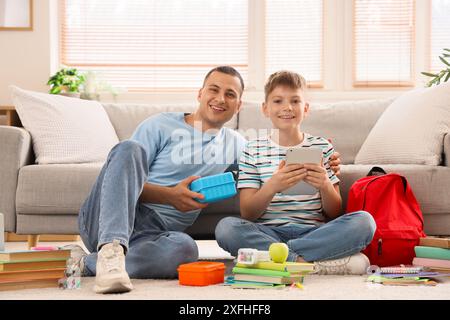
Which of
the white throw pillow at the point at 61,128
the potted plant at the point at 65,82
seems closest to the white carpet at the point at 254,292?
the white throw pillow at the point at 61,128

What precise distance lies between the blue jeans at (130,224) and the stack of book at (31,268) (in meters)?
0.15

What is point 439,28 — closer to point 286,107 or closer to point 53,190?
point 286,107

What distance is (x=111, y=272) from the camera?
6.44 feet

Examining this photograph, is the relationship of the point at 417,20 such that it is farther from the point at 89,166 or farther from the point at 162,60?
the point at 89,166

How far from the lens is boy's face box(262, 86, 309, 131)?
8.29 feet

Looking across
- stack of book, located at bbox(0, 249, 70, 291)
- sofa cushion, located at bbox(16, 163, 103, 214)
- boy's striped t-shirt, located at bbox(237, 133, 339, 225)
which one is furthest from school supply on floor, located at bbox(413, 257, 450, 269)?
sofa cushion, located at bbox(16, 163, 103, 214)

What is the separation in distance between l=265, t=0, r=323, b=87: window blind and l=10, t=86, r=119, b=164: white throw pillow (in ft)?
6.21

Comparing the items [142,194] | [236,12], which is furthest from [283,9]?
[142,194]

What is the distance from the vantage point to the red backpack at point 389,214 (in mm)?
2518

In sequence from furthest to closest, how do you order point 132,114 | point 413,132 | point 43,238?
point 43,238 → point 132,114 → point 413,132

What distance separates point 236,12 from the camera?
17.1 ft

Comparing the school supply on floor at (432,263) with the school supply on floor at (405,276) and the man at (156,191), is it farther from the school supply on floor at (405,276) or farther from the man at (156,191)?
the man at (156,191)

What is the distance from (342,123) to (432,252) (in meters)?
1.40

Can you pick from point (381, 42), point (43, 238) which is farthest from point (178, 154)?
point (381, 42)
